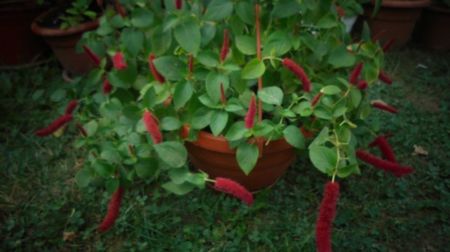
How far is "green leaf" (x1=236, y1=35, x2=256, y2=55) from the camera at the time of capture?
1.05 metres

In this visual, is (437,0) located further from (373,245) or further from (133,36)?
(133,36)

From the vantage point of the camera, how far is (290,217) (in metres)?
1.35

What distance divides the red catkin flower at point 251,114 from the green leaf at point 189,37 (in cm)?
19

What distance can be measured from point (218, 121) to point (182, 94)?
12 cm

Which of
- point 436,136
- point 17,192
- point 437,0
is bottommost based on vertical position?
point 17,192

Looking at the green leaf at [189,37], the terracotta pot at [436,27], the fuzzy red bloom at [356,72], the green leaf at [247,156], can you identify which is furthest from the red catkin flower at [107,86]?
the terracotta pot at [436,27]

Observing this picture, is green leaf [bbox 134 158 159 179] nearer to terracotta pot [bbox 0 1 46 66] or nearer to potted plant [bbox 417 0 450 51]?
terracotta pot [bbox 0 1 46 66]

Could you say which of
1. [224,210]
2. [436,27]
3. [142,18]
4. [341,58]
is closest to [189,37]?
[142,18]

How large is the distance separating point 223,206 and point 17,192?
0.77m

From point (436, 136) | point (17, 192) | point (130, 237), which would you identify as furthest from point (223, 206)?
point (436, 136)

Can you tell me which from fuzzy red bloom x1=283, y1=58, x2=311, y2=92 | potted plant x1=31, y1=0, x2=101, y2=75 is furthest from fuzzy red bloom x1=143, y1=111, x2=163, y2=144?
potted plant x1=31, y1=0, x2=101, y2=75

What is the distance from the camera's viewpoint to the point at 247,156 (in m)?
1.06

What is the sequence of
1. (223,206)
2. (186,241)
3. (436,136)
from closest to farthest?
(186,241), (223,206), (436,136)

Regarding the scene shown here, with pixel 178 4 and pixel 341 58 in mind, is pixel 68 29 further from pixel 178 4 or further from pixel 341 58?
pixel 341 58
